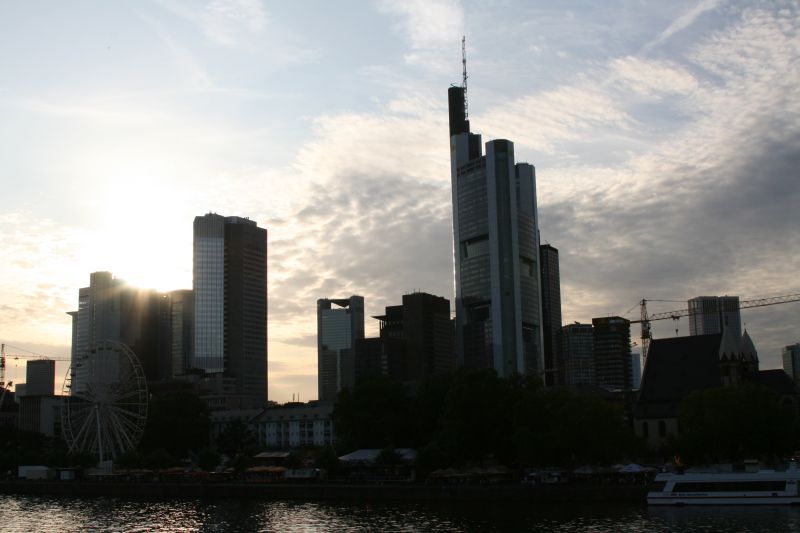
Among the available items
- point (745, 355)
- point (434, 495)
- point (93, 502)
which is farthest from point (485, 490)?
point (745, 355)

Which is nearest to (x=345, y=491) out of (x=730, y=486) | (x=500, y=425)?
(x=500, y=425)

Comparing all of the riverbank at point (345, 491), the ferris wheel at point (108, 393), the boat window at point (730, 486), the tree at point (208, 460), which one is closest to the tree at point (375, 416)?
the tree at point (208, 460)

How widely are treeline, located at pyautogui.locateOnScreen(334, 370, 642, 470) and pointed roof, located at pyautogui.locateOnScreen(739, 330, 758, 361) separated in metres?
44.6

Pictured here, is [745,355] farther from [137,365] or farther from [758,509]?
[137,365]

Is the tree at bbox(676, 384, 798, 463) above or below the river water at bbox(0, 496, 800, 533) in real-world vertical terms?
above

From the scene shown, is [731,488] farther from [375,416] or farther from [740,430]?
[375,416]

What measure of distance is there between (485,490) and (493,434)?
634 inches

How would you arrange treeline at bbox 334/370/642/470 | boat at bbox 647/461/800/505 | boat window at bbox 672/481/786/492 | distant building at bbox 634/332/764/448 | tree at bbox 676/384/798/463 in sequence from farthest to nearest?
distant building at bbox 634/332/764/448, treeline at bbox 334/370/642/470, tree at bbox 676/384/798/463, boat window at bbox 672/481/786/492, boat at bbox 647/461/800/505

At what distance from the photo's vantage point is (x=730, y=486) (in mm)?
94188

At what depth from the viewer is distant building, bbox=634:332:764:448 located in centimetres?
15550

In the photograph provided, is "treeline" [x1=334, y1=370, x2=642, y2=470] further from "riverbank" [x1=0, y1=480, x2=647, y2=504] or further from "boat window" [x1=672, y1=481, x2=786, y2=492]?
"boat window" [x1=672, y1=481, x2=786, y2=492]

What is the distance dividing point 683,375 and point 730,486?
6770 cm

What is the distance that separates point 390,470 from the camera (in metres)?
126

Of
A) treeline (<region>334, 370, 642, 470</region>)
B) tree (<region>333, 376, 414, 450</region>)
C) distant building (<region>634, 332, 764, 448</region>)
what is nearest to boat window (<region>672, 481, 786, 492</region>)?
treeline (<region>334, 370, 642, 470</region>)
